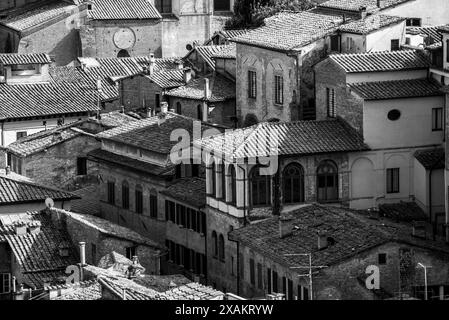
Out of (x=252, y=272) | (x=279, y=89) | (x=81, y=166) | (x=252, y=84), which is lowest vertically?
(x=81, y=166)

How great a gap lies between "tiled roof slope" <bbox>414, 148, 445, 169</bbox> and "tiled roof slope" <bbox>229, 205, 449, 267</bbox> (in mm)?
3292

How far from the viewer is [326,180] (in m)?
69.9

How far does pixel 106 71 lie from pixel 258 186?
1067 inches

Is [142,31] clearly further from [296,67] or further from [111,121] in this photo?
[296,67]

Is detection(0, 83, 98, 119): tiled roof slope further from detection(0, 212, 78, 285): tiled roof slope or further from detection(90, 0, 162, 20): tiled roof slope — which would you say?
detection(0, 212, 78, 285): tiled roof slope

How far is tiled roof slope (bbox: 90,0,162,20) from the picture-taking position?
340ft

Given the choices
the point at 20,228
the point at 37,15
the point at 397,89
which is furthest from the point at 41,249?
the point at 37,15

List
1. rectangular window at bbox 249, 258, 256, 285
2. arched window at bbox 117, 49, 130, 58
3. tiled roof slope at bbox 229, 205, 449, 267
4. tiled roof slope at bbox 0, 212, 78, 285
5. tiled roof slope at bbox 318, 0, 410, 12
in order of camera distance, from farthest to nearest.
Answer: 1. arched window at bbox 117, 49, 130, 58
2. tiled roof slope at bbox 318, 0, 410, 12
3. tiled roof slope at bbox 0, 212, 78, 285
4. rectangular window at bbox 249, 258, 256, 285
5. tiled roof slope at bbox 229, 205, 449, 267

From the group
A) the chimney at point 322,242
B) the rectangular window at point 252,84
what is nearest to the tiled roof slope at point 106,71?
the rectangular window at point 252,84

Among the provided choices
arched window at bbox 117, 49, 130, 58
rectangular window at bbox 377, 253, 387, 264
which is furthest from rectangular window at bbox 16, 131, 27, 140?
rectangular window at bbox 377, 253, 387, 264

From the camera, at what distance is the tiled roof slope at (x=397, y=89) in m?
69.9

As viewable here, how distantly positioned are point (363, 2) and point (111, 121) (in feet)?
37.1

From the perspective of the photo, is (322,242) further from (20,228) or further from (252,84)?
(252,84)
